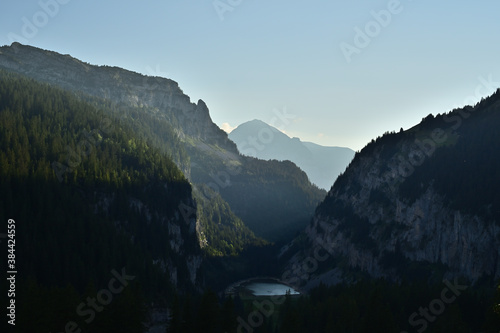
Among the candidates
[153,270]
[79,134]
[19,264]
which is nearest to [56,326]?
[19,264]

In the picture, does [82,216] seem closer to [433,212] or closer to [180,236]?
[180,236]

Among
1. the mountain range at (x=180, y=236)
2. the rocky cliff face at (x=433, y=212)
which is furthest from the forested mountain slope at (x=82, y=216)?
the rocky cliff face at (x=433, y=212)

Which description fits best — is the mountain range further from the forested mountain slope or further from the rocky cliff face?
the rocky cliff face

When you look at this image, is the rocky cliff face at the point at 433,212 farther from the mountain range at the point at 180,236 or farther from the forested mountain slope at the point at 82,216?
the forested mountain slope at the point at 82,216

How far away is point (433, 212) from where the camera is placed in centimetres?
15650

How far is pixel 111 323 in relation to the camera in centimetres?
6375

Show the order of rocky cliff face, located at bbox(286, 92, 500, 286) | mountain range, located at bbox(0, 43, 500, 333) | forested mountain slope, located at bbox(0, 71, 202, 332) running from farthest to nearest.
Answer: rocky cliff face, located at bbox(286, 92, 500, 286) → mountain range, located at bbox(0, 43, 500, 333) → forested mountain slope, located at bbox(0, 71, 202, 332)

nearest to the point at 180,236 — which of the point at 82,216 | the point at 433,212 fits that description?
the point at 82,216

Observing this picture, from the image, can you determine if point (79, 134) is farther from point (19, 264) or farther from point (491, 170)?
point (491, 170)

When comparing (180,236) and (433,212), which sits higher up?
(180,236)

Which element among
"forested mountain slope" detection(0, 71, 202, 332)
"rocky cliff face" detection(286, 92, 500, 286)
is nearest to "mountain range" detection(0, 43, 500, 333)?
"forested mountain slope" detection(0, 71, 202, 332)

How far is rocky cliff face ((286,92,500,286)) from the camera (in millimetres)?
134875

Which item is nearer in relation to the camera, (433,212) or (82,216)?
(82,216)

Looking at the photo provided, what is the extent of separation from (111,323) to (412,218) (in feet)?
419
